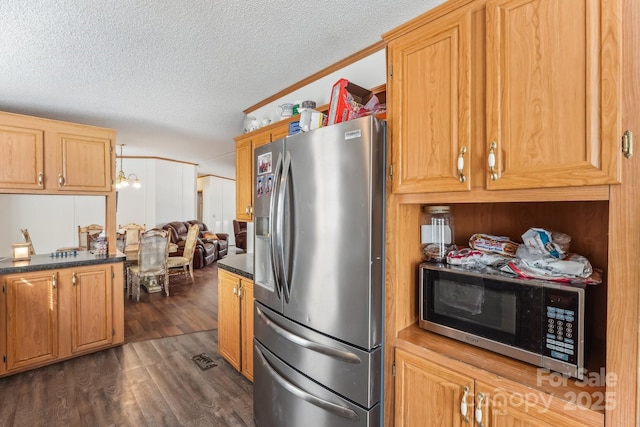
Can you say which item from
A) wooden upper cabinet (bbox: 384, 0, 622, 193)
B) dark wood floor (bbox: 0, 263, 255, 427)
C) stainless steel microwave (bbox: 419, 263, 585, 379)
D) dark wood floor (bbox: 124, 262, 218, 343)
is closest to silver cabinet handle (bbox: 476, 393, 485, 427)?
stainless steel microwave (bbox: 419, 263, 585, 379)

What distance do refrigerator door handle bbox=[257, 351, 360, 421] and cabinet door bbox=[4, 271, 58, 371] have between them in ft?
7.34

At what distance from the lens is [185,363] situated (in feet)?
8.91

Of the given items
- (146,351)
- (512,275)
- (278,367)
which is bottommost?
(146,351)

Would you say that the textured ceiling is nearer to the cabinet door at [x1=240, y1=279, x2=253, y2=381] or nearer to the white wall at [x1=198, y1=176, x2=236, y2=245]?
the cabinet door at [x1=240, y1=279, x2=253, y2=381]

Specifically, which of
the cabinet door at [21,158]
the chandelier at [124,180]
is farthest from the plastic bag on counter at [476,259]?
the chandelier at [124,180]

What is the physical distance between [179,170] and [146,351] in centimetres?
584

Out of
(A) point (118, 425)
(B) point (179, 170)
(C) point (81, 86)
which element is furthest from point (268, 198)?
(B) point (179, 170)

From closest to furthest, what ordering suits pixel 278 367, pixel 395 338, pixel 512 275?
1. pixel 512 275
2. pixel 395 338
3. pixel 278 367

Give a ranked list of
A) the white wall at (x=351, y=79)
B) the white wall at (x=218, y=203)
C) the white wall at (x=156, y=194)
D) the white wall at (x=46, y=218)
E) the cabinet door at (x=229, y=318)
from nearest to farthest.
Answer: the white wall at (x=351, y=79) < the cabinet door at (x=229, y=318) < the white wall at (x=46, y=218) < the white wall at (x=156, y=194) < the white wall at (x=218, y=203)

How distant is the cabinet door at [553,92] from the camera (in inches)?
32.2

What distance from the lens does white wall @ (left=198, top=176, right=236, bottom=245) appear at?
10094 mm

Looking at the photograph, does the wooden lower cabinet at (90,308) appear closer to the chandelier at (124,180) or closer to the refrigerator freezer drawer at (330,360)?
the refrigerator freezer drawer at (330,360)

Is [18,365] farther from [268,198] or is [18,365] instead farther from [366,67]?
[366,67]

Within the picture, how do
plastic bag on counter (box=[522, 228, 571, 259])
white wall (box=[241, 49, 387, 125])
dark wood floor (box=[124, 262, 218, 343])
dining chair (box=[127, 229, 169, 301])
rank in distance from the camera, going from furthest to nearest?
dining chair (box=[127, 229, 169, 301])
dark wood floor (box=[124, 262, 218, 343])
white wall (box=[241, 49, 387, 125])
plastic bag on counter (box=[522, 228, 571, 259])
